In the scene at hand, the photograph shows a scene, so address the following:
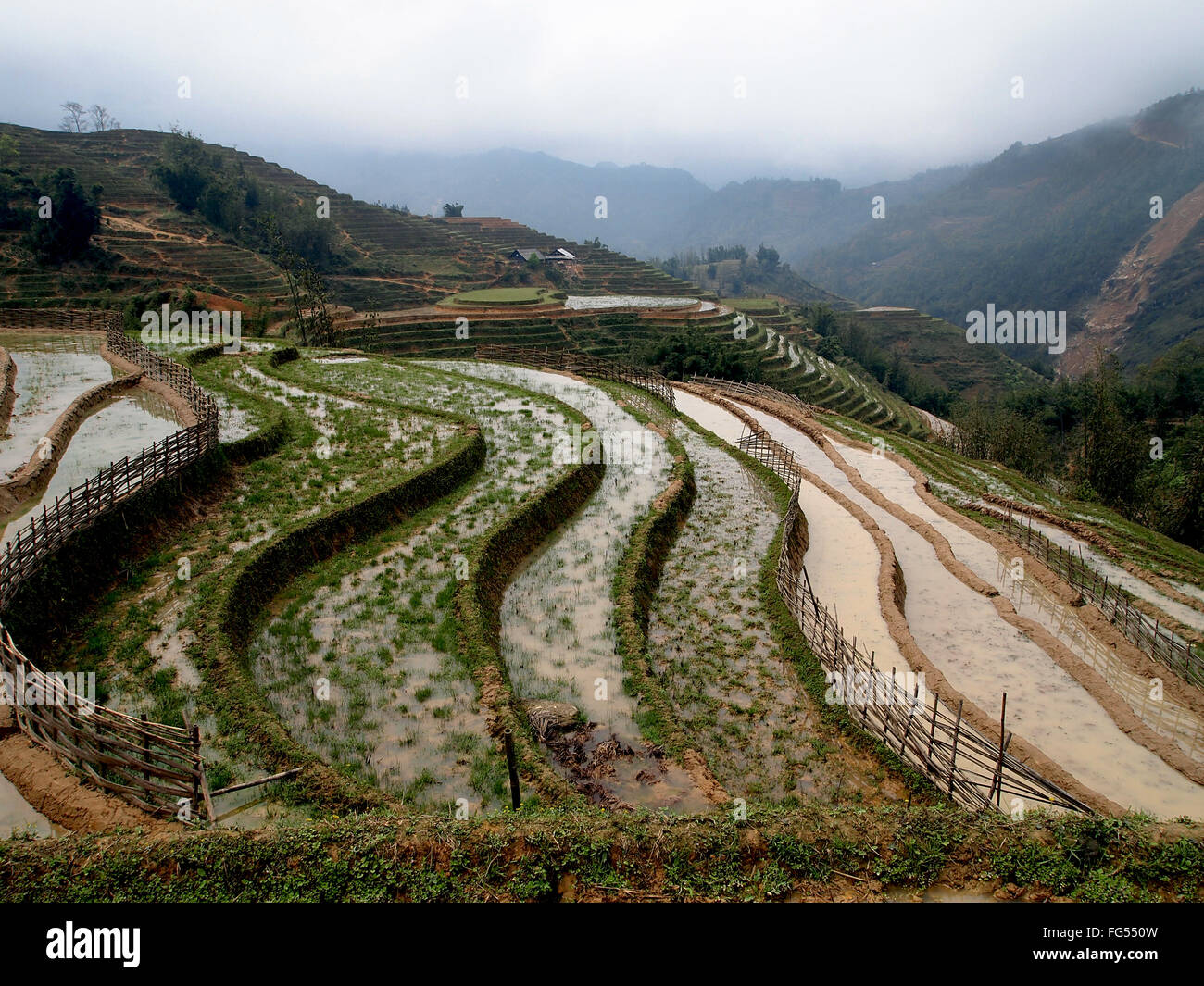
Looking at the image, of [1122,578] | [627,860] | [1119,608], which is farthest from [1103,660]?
[627,860]

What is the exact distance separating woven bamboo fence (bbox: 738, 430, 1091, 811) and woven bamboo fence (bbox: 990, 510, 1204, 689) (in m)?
5.62

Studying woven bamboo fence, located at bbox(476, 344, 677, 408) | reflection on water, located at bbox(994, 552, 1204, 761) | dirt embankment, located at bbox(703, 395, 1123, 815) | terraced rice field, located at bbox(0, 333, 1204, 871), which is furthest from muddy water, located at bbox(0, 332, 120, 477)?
reflection on water, located at bbox(994, 552, 1204, 761)

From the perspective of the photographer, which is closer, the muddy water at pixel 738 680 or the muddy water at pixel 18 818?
the muddy water at pixel 18 818

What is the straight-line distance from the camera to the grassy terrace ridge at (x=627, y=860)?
6441 millimetres

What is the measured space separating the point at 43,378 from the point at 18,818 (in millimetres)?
27651

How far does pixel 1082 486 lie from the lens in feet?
120

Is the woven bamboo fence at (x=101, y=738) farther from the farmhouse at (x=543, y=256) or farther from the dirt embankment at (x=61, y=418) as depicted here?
the farmhouse at (x=543, y=256)

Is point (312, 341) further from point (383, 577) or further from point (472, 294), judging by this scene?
point (383, 577)

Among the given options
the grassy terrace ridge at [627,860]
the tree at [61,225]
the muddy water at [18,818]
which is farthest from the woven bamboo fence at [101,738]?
the tree at [61,225]

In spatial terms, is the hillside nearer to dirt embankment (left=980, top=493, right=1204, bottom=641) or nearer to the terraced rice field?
dirt embankment (left=980, top=493, right=1204, bottom=641)

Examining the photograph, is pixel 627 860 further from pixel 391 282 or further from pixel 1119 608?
pixel 391 282

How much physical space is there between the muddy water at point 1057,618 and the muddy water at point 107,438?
858 inches

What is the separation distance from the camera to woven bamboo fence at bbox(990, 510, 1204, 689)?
13719 mm

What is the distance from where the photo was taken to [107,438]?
20.4 m
